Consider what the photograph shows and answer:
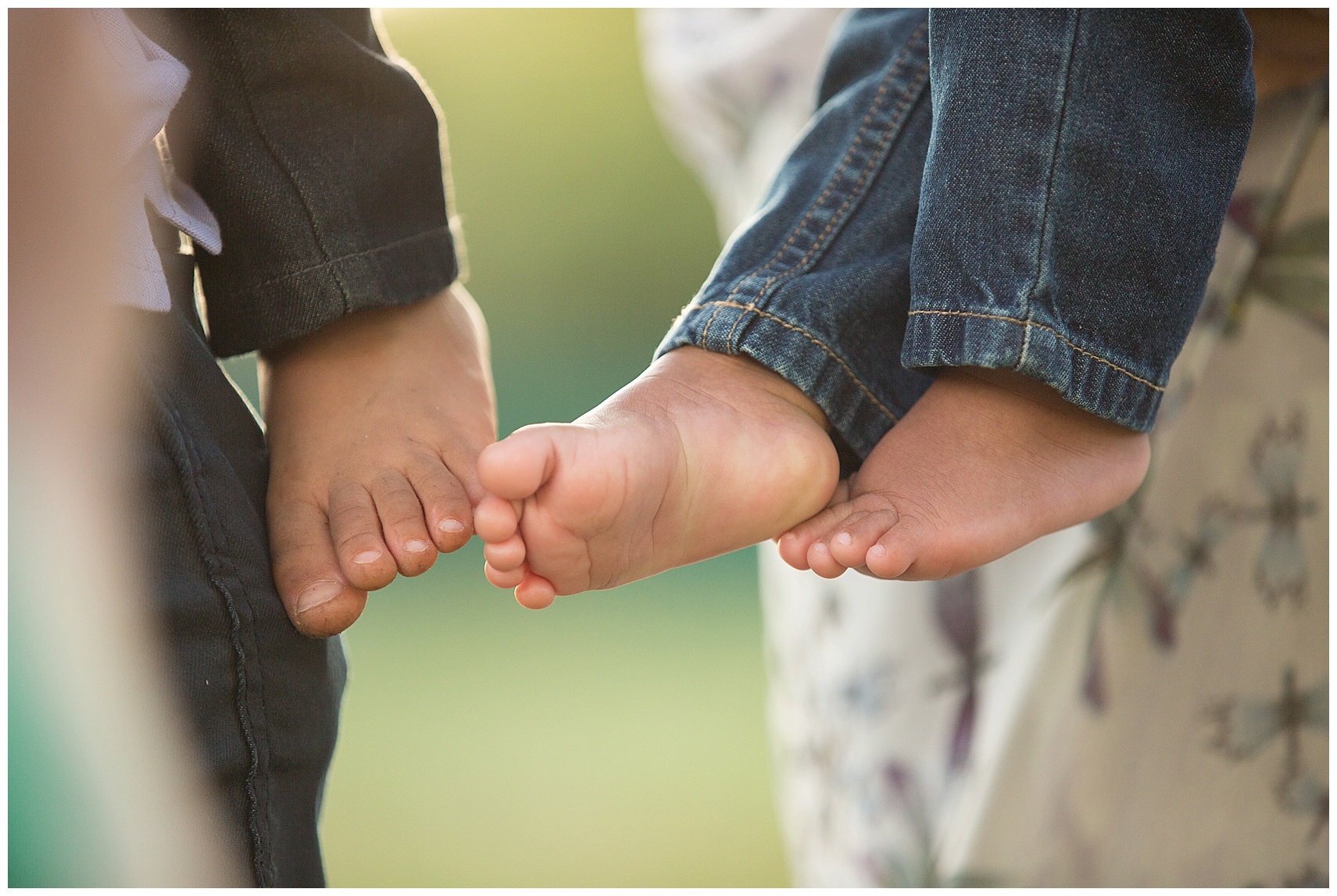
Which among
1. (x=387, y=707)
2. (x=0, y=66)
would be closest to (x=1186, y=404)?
(x=0, y=66)

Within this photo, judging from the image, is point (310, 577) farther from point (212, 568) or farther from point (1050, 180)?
point (1050, 180)

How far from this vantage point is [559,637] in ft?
5.82

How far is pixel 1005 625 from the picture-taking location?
741 millimetres

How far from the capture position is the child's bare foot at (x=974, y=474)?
48 centimetres

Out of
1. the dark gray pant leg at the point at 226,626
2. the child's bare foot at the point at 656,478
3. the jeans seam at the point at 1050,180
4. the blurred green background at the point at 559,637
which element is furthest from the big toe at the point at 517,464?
the blurred green background at the point at 559,637

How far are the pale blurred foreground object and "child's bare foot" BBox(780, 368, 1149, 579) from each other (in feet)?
0.92

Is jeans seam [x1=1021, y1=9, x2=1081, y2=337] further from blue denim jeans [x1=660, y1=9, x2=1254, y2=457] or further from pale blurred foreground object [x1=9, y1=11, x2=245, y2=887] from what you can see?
pale blurred foreground object [x1=9, y1=11, x2=245, y2=887]

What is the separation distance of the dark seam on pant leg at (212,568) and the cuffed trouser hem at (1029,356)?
304mm

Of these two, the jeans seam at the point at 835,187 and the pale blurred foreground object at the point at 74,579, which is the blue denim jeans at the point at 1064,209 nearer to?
the jeans seam at the point at 835,187

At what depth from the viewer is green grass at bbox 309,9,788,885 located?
1.28 metres

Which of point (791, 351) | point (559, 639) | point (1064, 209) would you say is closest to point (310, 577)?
point (791, 351)


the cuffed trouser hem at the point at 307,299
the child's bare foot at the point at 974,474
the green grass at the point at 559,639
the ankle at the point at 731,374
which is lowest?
the green grass at the point at 559,639

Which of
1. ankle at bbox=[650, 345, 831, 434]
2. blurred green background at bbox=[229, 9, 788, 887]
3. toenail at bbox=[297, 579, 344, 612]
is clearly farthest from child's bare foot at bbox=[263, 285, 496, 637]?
blurred green background at bbox=[229, 9, 788, 887]

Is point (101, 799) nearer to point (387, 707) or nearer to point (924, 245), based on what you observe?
point (924, 245)
